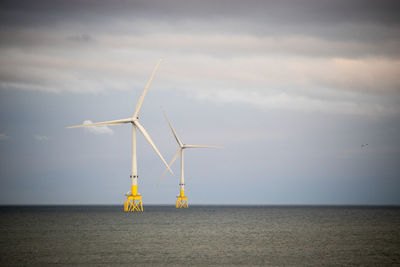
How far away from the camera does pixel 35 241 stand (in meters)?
63.1

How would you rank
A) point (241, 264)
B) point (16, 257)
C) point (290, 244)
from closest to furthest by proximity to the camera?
point (241, 264), point (16, 257), point (290, 244)

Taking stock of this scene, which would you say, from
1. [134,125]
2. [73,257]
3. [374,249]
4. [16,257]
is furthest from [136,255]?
[134,125]

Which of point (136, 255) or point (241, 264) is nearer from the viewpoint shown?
point (241, 264)

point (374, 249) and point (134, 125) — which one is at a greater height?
point (134, 125)

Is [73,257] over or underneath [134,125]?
underneath

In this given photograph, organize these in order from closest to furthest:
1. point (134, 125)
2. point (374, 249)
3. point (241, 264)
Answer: point (241, 264), point (374, 249), point (134, 125)

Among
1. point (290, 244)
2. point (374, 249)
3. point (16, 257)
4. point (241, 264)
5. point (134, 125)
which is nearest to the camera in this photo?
point (241, 264)

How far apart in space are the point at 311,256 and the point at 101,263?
20195mm

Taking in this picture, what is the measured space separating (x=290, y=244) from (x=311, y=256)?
12630 millimetres

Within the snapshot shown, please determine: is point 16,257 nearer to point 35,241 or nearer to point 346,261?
point 35,241

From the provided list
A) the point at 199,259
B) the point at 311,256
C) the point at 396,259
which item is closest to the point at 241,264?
the point at 199,259

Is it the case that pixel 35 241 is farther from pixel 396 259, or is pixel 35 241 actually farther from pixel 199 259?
pixel 396 259

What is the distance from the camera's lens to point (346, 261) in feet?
152

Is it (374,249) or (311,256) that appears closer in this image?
(311,256)
